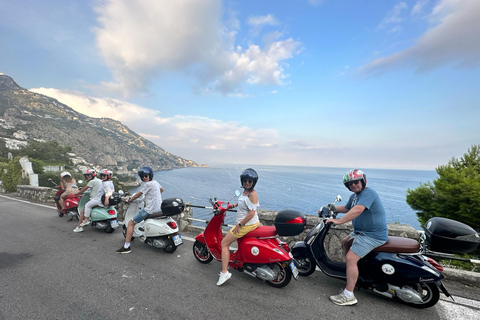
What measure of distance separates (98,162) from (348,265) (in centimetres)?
13132

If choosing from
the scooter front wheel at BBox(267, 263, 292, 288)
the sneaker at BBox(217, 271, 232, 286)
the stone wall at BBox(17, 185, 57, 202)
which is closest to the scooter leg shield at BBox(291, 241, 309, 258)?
the scooter front wheel at BBox(267, 263, 292, 288)

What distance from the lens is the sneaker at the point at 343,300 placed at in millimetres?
2641

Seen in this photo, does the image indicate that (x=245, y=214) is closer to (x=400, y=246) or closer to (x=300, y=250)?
(x=300, y=250)

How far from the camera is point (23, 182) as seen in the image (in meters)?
13.1

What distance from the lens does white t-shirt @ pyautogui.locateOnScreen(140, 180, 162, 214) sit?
4.34m

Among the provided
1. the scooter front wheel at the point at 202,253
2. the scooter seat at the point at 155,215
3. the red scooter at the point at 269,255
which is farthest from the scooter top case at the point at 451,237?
the scooter seat at the point at 155,215

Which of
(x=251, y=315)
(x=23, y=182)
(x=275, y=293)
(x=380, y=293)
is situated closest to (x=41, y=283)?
(x=251, y=315)

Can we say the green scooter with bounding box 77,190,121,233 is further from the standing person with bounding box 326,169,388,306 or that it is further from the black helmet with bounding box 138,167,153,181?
the standing person with bounding box 326,169,388,306

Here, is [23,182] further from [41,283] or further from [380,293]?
[380,293]

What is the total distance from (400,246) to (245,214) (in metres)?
2.14

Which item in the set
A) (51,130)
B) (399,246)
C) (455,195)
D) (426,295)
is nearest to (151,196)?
(399,246)

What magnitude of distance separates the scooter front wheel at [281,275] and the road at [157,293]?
0.08m

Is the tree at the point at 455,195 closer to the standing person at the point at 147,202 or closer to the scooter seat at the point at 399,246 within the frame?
the scooter seat at the point at 399,246

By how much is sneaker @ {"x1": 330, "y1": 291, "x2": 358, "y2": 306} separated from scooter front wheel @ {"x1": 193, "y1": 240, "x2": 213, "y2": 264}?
2206 millimetres
